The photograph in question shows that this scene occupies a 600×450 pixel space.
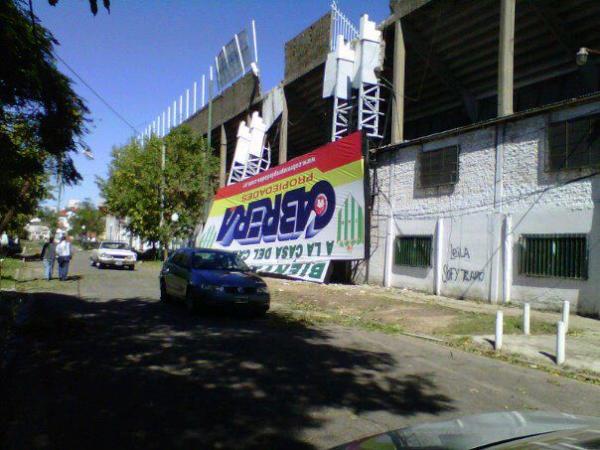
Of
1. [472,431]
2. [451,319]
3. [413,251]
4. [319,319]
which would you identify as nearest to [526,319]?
[451,319]

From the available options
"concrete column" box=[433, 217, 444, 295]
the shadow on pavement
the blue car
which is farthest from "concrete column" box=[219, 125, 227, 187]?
the shadow on pavement

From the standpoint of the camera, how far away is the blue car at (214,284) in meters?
11.3

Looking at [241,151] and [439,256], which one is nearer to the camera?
[439,256]

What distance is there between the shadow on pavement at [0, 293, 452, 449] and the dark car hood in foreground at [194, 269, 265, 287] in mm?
1514

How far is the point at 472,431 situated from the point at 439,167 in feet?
52.1

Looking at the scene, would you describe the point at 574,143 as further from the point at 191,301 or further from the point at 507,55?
the point at 191,301

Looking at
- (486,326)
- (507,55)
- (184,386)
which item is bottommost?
(184,386)

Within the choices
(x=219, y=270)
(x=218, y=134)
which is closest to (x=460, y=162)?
(x=219, y=270)

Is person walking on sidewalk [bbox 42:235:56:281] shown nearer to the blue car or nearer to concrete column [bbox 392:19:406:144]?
the blue car

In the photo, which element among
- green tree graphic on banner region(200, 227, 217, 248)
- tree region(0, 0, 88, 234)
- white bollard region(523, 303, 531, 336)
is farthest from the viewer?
green tree graphic on banner region(200, 227, 217, 248)

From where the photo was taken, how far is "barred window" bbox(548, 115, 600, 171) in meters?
13.1

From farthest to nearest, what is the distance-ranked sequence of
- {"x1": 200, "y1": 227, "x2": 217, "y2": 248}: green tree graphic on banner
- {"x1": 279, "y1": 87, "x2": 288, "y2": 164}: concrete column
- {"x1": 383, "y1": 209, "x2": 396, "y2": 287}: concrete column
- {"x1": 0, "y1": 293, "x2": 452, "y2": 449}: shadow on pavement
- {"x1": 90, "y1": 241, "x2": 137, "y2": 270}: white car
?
{"x1": 200, "y1": 227, "x2": 217, "y2": 248}: green tree graphic on banner, {"x1": 279, "y1": 87, "x2": 288, "y2": 164}: concrete column, {"x1": 90, "y1": 241, "x2": 137, "y2": 270}: white car, {"x1": 383, "y1": 209, "x2": 396, "y2": 287}: concrete column, {"x1": 0, "y1": 293, "x2": 452, "y2": 449}: shadow on pavement

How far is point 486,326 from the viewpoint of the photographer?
1130 cm

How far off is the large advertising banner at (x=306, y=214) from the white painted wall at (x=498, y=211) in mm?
1755
